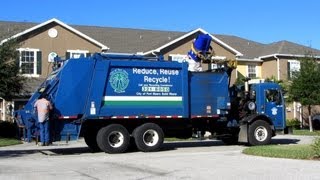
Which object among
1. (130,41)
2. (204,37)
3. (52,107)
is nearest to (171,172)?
(52,107)

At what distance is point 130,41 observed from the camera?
1743 inches

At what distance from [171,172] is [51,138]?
254 inches

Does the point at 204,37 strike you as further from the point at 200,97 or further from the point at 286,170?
the point at 286,170

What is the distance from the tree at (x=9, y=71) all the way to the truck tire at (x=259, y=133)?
524 inches

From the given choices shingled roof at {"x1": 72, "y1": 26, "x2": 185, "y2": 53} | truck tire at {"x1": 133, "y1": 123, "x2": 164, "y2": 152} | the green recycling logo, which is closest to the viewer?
the green recycling logo

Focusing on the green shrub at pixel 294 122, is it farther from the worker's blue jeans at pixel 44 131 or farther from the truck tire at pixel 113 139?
the worker's blue jeans at pixel 44 131

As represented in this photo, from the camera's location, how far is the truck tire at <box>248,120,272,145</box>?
21.2 metres

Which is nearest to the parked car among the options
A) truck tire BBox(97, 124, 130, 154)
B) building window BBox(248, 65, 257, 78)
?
building window BBox(248, 65, 257, 78)

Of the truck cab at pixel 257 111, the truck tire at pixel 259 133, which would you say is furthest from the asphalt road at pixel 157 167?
the truck cab at pixel 257 111

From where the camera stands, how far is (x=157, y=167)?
554 inches

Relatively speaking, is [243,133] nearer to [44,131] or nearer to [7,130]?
[44,131]

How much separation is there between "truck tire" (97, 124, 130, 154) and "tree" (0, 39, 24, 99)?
11332mm

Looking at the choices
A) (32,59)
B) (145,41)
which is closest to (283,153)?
(32,59)

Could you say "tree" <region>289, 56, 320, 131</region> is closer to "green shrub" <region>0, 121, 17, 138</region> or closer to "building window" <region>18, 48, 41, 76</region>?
"building window" <region>18, 48, 41, 76</region>
